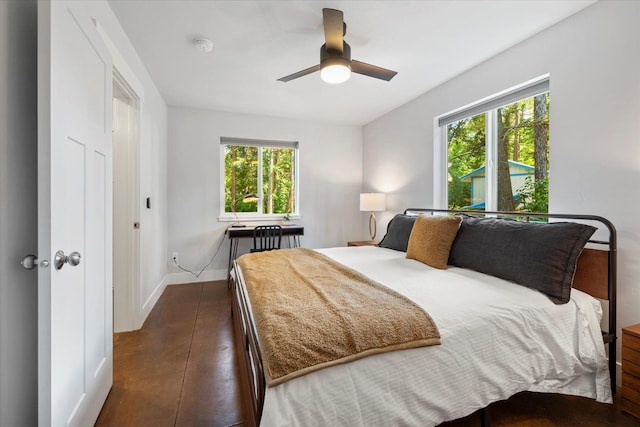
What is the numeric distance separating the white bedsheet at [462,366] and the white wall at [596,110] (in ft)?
1.82

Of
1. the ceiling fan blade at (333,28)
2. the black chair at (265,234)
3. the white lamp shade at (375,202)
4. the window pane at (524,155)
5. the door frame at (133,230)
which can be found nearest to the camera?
the ceiling fan blade at (333,28)

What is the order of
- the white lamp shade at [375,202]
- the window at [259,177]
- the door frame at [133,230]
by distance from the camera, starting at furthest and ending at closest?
the window at [259,177], the white lamp shade at [375,202], the door frame at [133,230]

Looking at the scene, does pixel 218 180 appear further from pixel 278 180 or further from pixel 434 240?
pixel 434 240

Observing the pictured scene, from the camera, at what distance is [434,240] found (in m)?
2.12

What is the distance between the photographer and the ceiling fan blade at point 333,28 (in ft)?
5.98

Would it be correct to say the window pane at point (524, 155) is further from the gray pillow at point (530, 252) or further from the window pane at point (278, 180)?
the window pane at point (278, 180)

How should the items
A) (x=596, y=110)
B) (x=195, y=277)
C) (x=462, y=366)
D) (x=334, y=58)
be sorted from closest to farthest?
(x=462, y=366), (x=596, y=110), (x=334, y=58), (x=195, y=277)

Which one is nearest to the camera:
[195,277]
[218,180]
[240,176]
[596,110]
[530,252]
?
[530,252]

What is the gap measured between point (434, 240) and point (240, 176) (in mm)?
3017

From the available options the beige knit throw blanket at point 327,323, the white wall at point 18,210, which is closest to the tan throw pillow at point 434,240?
the beige knit throw blanket at point 327,323

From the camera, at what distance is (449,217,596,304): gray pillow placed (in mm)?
1508

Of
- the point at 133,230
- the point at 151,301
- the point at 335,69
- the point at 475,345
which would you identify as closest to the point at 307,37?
the point at 335,69

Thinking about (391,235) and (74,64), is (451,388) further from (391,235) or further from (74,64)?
(74,64)

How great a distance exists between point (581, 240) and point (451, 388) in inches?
44.2
